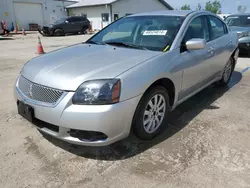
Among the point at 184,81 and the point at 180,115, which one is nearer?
the point at 184,81

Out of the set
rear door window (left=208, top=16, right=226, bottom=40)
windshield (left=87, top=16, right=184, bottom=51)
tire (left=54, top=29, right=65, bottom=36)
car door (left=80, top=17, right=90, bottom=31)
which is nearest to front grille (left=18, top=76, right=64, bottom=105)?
windshield (left=87, top=16, right=184, bottom=51)

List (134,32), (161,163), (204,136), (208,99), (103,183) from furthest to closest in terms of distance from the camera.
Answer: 1. (208,99)
2. (134,32)
3. (204,136)
4. (161,163)
5. (103,183)

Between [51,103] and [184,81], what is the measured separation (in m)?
1.82

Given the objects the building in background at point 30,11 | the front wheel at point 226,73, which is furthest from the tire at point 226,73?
the building in background at point 30,11

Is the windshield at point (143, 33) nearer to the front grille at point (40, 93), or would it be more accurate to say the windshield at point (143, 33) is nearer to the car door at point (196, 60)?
the car door at point (196, 60)

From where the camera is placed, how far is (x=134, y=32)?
3.52m

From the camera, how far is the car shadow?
8.77 ft

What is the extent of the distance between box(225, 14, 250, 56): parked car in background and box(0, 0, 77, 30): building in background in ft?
70.2

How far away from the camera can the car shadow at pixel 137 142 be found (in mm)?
2674

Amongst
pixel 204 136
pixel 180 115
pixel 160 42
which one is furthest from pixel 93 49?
pixel 204 136

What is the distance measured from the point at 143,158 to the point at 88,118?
83 cm

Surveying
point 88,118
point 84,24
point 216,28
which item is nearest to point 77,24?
point 84,24

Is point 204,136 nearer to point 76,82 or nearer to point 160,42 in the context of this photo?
point 160,42

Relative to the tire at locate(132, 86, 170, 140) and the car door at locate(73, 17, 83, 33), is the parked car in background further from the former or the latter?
the car door at locate(73, 17, 83, 33)
